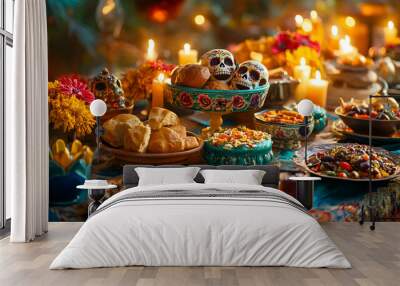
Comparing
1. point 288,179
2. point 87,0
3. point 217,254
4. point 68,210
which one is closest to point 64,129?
point 68,210

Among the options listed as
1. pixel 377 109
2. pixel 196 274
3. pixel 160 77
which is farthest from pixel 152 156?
pixel 196 274

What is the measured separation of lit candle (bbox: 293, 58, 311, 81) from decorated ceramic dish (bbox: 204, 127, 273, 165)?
85 centimetres

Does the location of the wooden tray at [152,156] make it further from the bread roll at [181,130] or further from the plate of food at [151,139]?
the bread roll at [181,130]

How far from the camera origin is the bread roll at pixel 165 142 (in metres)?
7.99

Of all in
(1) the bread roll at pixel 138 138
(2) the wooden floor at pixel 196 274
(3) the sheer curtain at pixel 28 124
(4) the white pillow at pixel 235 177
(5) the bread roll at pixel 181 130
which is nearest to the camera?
(2) the wooden floor at pixel 196 274

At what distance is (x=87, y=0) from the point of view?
8164 millimetres

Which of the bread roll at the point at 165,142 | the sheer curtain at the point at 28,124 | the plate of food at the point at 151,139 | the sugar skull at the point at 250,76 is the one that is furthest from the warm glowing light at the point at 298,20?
the sheer curtain at the point at 28,124

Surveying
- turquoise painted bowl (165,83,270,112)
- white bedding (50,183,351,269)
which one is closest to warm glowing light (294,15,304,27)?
turquoise painted bowl (165,83,270,112)

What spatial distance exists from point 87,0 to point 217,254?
4182mm

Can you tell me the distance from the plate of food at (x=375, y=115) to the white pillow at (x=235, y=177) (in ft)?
4.45

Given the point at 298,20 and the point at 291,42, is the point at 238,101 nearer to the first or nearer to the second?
the point at 291,42

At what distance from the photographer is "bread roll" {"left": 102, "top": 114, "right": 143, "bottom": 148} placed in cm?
806

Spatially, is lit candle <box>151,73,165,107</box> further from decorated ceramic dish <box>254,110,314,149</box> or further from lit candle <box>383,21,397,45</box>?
lit candle <box>383,21,397,45</box>

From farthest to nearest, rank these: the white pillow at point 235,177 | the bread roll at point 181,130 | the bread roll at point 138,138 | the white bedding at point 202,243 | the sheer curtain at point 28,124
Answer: the bread roll at point 181,130 → the bread roll at point 138,138 → the white pillow at point 235,177 → the sheer curtain at point 28,124 → the white bedding at point 202,243
